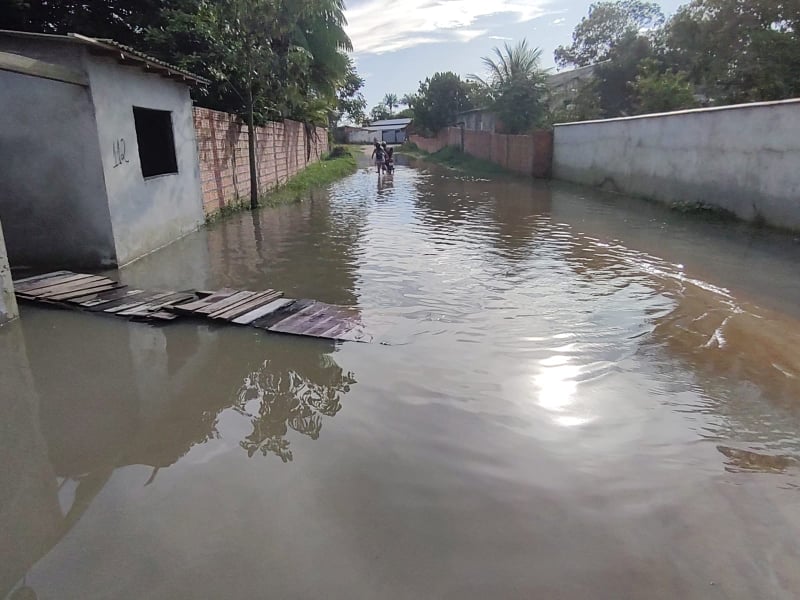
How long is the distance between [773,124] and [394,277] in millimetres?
7591

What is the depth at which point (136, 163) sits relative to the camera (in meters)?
8.19

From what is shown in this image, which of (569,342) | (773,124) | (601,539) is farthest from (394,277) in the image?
(773,124)

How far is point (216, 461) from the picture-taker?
10.9 feet

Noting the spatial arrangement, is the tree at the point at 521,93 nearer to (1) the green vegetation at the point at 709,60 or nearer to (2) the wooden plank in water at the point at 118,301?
(1) the green vegetation at the point at 709,60

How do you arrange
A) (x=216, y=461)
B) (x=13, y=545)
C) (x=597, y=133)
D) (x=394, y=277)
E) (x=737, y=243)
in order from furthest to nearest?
(x=597, y=133), (x=737, y=243), (x=394, y=277), (x=216, y=461), (x=13, y=545)

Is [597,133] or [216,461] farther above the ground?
[597,133]

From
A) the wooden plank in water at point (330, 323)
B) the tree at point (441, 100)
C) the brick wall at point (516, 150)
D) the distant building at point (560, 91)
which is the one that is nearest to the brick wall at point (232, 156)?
the wooden plank in water at point (330, 323)

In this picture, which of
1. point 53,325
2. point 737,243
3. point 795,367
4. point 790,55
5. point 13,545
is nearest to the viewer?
point 13,545

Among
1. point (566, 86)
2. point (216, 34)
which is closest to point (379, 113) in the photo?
point (566, 86)

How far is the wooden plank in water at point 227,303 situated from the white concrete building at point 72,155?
252 cm

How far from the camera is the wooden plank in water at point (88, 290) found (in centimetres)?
593

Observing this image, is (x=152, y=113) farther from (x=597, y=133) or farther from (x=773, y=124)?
(x=597, y=133)

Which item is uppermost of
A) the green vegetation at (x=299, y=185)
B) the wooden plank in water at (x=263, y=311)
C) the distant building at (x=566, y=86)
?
the distant building at (x=566, y=86)

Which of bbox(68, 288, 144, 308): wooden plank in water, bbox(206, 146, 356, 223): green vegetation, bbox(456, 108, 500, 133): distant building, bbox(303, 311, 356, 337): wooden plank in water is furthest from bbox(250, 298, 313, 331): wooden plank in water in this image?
bbox(456, 108, 500, 133): distant building
